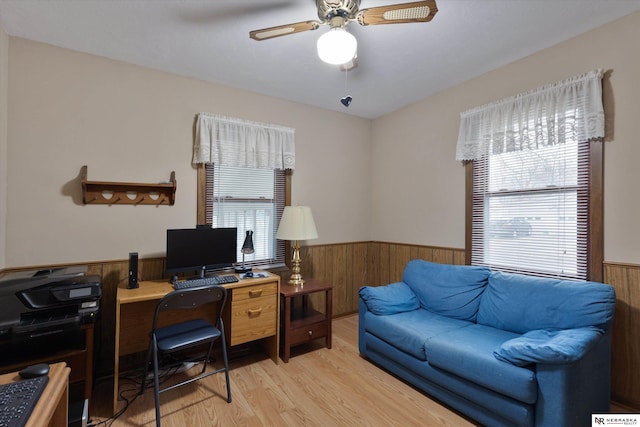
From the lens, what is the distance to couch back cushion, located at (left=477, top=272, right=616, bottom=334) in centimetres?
186

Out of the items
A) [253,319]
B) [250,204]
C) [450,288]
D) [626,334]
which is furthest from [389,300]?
[250,204]

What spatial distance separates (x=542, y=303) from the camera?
2.06 m

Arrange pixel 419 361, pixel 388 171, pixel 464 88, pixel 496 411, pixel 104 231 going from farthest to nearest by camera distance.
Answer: pixel 388 171, pixel 464 88, pixel 104 231, pixel 419 361, pixel 496 411

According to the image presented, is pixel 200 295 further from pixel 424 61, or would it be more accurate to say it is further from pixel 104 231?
pixel 424 61

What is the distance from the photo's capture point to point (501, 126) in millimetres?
2576

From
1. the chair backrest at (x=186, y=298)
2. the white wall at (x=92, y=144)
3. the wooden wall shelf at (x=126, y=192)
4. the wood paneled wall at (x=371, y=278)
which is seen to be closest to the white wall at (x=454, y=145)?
the wood paneled wall at (x=371, y=278)

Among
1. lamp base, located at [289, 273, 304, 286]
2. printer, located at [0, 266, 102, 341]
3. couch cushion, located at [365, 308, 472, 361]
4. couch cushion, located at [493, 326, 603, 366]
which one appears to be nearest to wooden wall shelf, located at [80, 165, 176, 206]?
Result: printer, located at [0, 266, 102, 341]

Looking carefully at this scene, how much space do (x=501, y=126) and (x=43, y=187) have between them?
147 inches

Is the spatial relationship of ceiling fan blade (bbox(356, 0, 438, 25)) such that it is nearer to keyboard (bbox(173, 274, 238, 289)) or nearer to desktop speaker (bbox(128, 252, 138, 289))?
keyboard (bbox(173, 274, 238, 289))

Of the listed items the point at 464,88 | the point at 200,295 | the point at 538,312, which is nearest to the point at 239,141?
the point at 200,295

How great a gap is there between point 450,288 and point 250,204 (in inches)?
83.0

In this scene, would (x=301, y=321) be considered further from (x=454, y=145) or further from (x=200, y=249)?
(x=454, y=145)

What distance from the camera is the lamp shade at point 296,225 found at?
2.82 m

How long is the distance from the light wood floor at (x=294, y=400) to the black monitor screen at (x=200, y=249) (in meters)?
0.92
